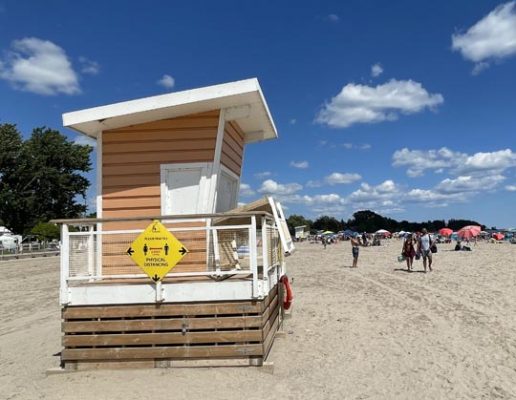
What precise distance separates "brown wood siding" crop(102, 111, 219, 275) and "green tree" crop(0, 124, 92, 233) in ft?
180

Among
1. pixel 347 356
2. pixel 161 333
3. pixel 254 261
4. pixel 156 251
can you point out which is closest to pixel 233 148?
pixel 156 251

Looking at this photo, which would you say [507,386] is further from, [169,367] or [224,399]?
[169,367]

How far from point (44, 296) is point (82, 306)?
11698 millimetres

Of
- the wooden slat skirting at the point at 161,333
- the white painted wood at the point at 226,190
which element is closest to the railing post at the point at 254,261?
the wooden slat skirting at the point at 161,333

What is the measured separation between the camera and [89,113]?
836 cm

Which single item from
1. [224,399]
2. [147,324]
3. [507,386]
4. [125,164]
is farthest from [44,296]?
[507,386]

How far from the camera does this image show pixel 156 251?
6902 millimetres

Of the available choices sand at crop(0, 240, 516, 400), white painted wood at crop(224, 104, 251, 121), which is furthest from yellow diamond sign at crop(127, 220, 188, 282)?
white painted wood at crop(224, 104, 251, 121)

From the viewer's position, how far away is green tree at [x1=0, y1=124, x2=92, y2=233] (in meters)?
58.9

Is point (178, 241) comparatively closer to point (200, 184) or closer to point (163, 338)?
point (163, 338)

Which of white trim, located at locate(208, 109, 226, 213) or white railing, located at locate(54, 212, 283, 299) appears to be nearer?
white railing, located at locate(54, 212, 283, 299)

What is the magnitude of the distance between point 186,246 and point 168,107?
7.62 feet

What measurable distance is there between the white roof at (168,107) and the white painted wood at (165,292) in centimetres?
297

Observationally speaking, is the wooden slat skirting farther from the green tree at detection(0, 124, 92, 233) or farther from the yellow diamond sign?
the green tree at detection(0, 124, 92, 233)
